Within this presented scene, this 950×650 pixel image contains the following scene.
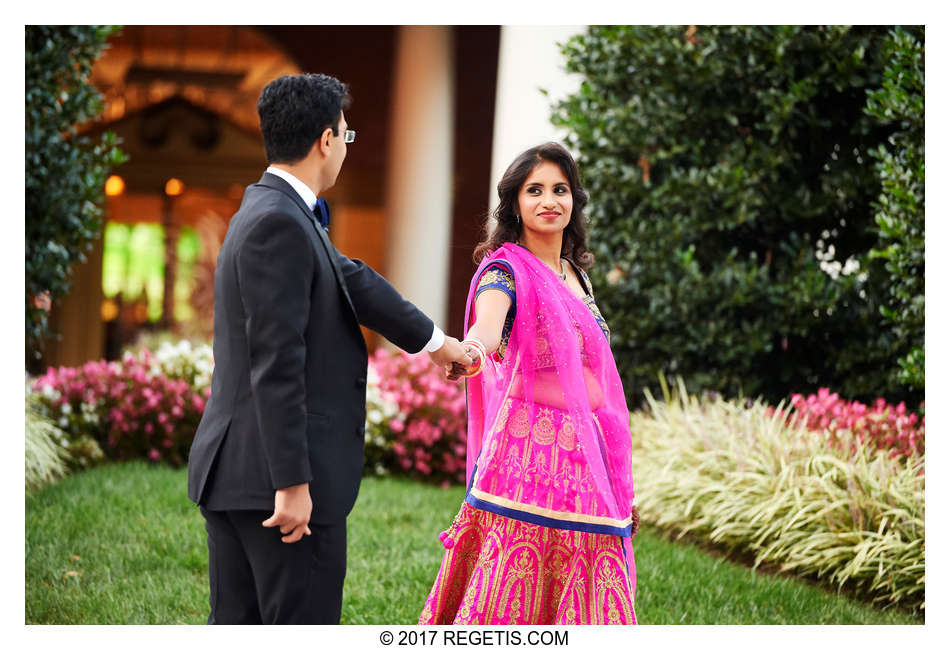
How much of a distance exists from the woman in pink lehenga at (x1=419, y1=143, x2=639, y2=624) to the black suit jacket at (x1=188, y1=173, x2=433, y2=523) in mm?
587

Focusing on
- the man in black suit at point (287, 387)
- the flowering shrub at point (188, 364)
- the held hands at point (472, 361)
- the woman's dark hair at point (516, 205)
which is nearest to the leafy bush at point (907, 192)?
the woman's dark hair at point (516, 205)

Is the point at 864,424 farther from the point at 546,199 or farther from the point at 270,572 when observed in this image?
the point at 270,572

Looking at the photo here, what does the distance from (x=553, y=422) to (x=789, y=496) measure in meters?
2.24

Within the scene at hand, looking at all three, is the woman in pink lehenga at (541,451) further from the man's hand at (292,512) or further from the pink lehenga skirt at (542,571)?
the man's hand at (292,512)

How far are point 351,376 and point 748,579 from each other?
283cm

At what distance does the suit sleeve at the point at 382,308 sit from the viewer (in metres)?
2.23

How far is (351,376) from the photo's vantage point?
2182 mm

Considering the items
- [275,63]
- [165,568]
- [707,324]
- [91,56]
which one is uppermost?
[275,63]

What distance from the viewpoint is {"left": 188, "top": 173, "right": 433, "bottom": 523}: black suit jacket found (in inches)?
78.6

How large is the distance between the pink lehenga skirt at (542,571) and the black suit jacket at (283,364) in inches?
29.9

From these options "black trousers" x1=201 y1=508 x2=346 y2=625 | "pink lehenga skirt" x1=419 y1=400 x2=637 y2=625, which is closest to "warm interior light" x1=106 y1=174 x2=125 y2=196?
"pink lehenga skirt" x1=419 y1=400 x2=637 y2=625
